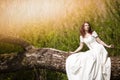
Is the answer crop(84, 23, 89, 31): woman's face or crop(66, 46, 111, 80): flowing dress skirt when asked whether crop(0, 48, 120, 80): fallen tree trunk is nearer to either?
crop(66, 46, 111, 80): flowing dress skirt

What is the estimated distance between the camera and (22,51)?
19.3 feet

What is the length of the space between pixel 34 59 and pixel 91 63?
0.81m

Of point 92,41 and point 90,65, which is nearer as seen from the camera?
point 90,65

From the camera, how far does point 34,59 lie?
5750mm

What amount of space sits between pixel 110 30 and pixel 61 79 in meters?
0.98

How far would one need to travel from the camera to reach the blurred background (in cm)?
585

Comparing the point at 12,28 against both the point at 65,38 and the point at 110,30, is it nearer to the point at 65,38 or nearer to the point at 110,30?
the point at 65,38

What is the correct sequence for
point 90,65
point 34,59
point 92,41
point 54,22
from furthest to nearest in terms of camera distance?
point 54,22 → point 34,59 → point 92,41 → point 90,65

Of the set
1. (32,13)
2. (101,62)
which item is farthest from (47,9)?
(101,62)

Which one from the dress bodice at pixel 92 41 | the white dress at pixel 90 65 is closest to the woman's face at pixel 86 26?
the dress bodice at pixel 92 41

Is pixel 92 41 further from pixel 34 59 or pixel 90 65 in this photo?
pixel 34 59

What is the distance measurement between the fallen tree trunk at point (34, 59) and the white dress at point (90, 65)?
9 cm

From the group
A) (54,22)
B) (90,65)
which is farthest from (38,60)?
(90,65)

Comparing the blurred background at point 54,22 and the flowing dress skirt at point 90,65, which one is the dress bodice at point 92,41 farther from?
the blurred background at point 54,22
